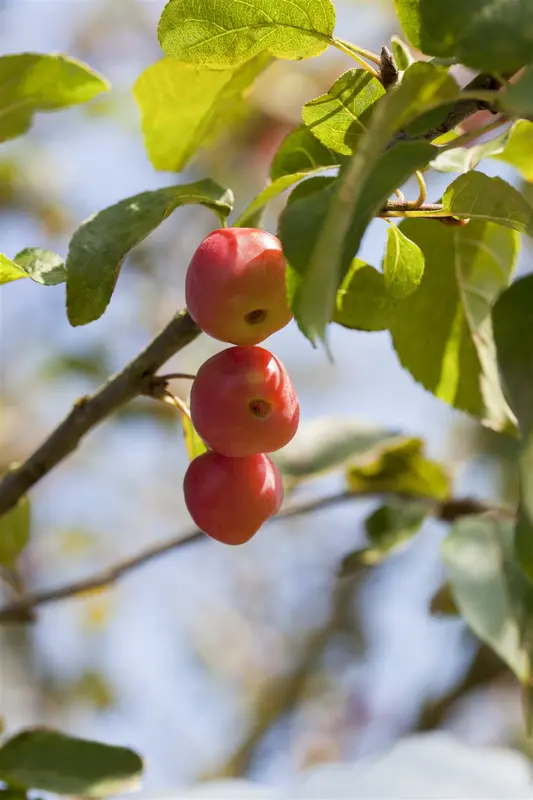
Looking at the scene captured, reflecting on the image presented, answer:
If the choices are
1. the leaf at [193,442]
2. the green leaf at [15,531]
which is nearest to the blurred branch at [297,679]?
the green leaf at [15,531]

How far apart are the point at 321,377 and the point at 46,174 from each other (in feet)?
3.79

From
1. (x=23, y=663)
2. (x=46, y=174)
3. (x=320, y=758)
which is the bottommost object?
(x=320, y=758)

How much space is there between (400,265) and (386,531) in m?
0.61

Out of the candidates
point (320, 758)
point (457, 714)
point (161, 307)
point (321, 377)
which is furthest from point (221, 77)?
point (320, 758)

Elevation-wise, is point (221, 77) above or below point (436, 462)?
above

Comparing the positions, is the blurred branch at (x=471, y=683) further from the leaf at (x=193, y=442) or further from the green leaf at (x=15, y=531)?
the leaf at (x=193, y=442)

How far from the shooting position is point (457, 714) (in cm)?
225

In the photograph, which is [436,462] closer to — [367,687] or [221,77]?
[221,77]

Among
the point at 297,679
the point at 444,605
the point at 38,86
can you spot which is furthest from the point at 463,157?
the point at 297,679

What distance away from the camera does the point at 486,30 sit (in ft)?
1.52

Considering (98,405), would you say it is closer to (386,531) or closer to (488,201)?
(488,201)

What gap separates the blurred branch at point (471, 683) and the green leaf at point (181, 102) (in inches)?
63.7

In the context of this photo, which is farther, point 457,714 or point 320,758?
point 320,758

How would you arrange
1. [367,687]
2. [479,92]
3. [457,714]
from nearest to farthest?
[479,92]
[457,714]
[367,687]
